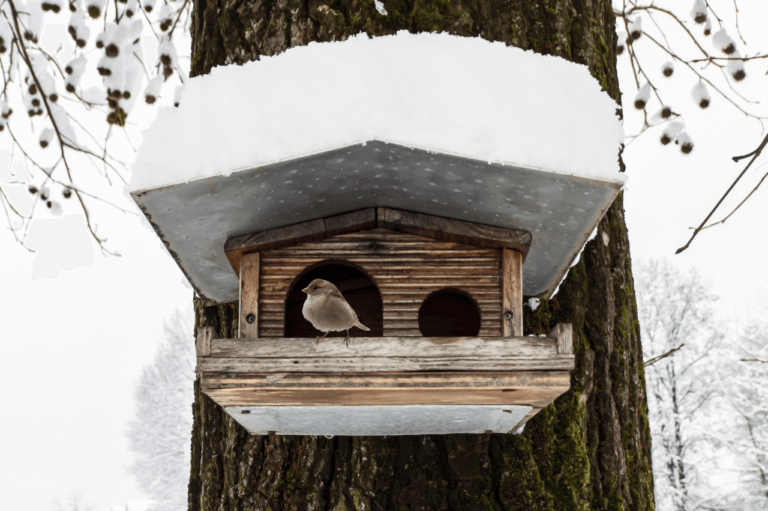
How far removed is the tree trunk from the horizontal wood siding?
1.36 ft

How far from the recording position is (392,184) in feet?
4.99

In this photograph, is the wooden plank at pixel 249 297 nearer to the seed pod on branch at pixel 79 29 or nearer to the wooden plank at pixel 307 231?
the wooden plank at pixel 307 231

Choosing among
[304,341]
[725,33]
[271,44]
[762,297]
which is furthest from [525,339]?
[762,297]

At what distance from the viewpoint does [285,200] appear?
1534 mm

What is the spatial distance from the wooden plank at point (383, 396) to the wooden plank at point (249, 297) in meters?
0.22

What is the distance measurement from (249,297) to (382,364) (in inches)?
18.0

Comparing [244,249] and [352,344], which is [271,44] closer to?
[244,249]

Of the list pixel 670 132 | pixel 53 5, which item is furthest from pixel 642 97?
pixel 53 5

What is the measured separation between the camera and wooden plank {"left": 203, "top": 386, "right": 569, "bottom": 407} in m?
1.40

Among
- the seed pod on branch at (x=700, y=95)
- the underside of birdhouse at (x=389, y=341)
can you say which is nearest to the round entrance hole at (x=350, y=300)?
the underside of birdhouse at (x=389, y=341)

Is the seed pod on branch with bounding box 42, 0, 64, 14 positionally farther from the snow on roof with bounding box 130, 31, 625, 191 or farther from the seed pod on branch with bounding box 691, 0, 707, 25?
the seed pod on branch with bounding box 691, 0, 707, 25

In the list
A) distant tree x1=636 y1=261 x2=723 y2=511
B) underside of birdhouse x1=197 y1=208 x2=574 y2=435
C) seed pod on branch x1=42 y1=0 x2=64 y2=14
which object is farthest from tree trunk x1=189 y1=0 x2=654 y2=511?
distant tree x1=636 y1=261 x2=723 y2=511

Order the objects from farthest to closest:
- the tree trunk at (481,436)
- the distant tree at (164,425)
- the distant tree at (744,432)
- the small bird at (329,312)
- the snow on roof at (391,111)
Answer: the distant tree at (164,425), the distant tree at (744,432), the tree trunk at (481,436), the small bird at (329,312), the snow on roof at (391,111)

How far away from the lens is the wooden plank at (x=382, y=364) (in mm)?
1381
